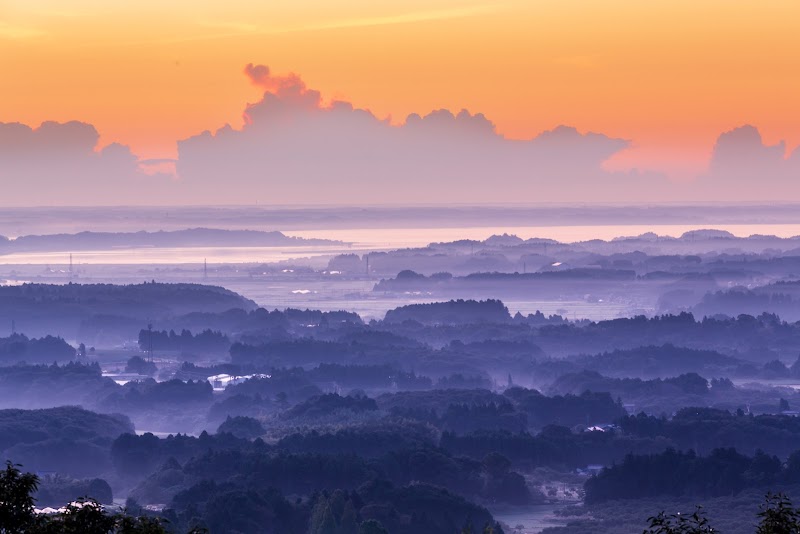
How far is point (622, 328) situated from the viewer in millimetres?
134625

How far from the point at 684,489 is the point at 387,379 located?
142 ft

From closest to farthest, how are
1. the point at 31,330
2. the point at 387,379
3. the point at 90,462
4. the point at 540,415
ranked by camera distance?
the point at 90,462 → the point at 540,415 → the point at 387,379 → the point at 31,330

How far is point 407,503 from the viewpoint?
59500 millimetres

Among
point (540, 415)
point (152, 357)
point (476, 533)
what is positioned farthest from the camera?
point (152, 357)

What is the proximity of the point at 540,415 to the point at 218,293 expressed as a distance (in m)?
80.1

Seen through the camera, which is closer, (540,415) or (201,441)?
(201,441)

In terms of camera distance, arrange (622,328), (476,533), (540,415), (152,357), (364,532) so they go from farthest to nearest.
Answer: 1. (622,328)
2. (152,357)
3. (540,415)
4. (476,533)
5. (364,532)

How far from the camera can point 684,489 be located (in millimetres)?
64812

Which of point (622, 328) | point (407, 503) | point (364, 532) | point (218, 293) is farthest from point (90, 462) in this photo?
point (218, 293)

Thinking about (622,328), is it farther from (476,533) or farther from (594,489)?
(476,533)

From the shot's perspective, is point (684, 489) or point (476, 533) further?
point (684, 489)

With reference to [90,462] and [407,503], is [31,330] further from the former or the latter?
[407,503]

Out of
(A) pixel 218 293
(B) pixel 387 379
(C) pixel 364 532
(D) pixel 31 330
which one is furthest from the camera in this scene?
(A) pixel 218 293

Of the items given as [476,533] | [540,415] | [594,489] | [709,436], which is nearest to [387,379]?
[540,415]
